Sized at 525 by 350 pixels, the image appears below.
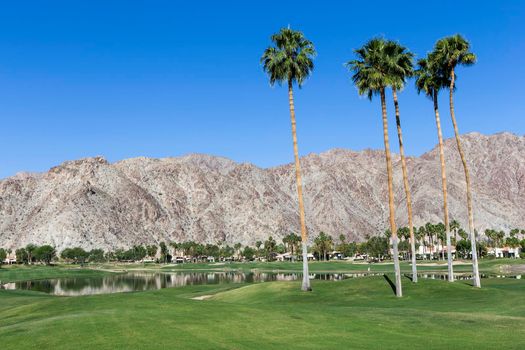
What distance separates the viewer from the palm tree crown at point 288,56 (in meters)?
49.5

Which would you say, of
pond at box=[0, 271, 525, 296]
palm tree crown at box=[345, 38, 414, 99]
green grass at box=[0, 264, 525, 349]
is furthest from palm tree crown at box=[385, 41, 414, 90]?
pond at box=[0, 271, 525, 296]

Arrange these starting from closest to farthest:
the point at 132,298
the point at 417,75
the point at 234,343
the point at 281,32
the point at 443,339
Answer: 1. the point at 234,343
2. the point at 443,339
3. the point at 132,298
4. the point at 281,32
5. the point at 417,75

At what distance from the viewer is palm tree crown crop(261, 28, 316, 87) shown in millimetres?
49531

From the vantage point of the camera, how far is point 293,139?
5100 centimetres

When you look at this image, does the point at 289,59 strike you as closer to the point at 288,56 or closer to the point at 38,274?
the point at 288,56

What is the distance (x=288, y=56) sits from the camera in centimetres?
4972

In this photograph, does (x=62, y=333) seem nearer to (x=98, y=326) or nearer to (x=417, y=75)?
(x=98, y=326)

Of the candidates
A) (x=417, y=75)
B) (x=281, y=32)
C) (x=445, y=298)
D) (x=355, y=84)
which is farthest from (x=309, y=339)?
(x=417, y=75)

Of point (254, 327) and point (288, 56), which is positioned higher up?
point (288, 56)

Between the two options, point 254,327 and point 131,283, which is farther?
point 131,283

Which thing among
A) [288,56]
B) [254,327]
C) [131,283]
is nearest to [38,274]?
[131,283]

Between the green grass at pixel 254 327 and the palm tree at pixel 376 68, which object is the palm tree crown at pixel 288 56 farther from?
the green grass at pixel 254 327

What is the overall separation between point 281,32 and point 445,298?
27016 millimetres

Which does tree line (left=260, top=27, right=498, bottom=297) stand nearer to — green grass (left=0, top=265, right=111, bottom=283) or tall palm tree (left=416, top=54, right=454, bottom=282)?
tall palm tree (left=416, top=54, right=454, bottom=282)
